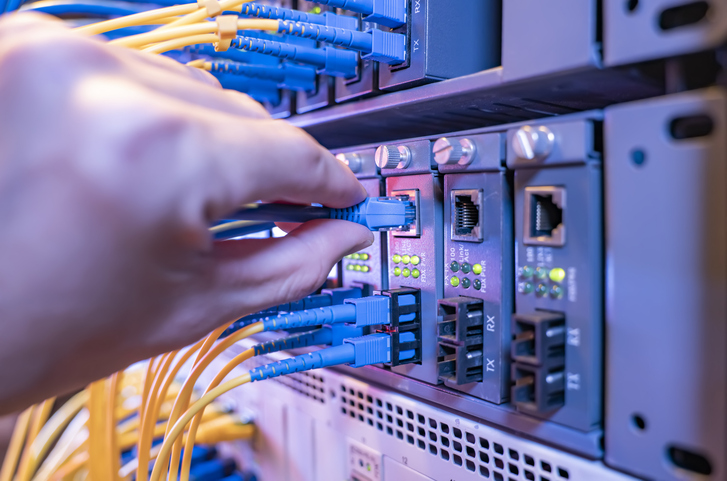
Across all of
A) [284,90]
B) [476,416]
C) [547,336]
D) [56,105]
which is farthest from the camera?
[284,90]

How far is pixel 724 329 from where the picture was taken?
1.19 feet

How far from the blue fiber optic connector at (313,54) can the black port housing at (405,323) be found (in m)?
0.29

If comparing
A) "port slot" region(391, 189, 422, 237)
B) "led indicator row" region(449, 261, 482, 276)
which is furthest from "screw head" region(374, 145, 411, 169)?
"led indicator row" region(449, 261, 482, 276)

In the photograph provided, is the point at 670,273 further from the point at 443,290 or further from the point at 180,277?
the point at 180,277

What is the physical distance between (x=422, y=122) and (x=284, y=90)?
0.26 meters

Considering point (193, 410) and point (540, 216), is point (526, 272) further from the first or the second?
point (193, 410)

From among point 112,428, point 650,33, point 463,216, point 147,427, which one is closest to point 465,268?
point 463,216

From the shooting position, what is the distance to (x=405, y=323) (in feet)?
1.97

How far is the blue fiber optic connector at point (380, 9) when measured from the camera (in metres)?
0.56

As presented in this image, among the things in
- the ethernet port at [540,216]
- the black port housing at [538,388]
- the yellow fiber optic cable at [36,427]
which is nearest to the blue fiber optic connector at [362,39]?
the ethernet port at [540,216]

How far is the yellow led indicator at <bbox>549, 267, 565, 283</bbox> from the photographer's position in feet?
1.50

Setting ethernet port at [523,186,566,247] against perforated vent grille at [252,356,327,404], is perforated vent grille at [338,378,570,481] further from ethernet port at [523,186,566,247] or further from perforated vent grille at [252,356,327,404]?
ethernet port at [523,186,566,247]

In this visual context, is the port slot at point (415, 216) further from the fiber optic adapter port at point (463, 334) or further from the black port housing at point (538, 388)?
the black port housing at point (538, 388)

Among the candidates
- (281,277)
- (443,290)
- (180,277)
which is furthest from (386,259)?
(180,277)
